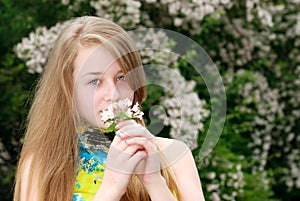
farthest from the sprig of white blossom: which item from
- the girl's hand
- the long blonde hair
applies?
the long blonde hair

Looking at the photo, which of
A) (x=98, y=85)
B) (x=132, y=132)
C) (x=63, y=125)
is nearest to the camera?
(x=132, y=132)

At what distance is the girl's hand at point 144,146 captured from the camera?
1.95 m

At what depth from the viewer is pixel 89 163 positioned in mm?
2283

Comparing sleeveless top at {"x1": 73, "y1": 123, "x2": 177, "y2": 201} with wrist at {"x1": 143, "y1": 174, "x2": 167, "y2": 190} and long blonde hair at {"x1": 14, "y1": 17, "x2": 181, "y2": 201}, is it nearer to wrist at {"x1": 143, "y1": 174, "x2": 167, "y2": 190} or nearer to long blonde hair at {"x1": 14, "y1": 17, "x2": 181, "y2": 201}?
long blonde hair at {"x1": 14, "y1": 17, "x2": 181, "y2": 201}

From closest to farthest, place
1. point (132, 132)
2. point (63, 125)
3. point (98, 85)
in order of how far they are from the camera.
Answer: point (132, 132)
point (98, 85)
point (63, 125)

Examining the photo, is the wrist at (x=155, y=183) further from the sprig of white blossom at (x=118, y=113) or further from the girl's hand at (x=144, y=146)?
the sprig of white blossom at (x=118, y=113)

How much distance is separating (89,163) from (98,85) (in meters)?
0.29

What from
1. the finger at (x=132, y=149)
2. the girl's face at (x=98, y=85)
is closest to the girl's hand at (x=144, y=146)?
the finger at (x=132, y=149)

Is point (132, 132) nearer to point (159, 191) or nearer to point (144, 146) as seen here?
point (144, 146)

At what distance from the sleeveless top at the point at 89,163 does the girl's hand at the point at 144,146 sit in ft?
0.70

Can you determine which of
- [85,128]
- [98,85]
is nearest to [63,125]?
[85,128]

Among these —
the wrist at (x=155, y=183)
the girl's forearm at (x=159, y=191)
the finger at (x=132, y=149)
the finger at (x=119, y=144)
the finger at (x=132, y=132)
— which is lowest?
the girl's forearm at (x=159, y=191)

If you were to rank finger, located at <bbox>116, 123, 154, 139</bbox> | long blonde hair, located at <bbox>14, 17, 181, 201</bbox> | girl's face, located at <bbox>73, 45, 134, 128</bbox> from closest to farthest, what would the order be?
finger, located at <bbox>116, 123, 154, 139</bbox> → girl's face, located at <bbox>73, 45, 134, 128</bbox> → long blonde hair, located at <bbox>14, 17, 181, 201</bbox>

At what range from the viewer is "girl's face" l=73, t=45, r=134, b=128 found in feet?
6.84
